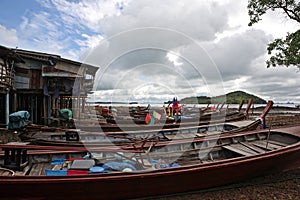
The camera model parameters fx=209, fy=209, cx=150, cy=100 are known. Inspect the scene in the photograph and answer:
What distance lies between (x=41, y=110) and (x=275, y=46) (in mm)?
18193

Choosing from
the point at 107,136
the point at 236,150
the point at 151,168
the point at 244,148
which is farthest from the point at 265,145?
the point at 107,136

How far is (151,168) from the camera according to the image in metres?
4.71

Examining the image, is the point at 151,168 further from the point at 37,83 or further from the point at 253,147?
the point at 37,83

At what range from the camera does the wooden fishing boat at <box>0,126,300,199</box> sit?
11.3 ft

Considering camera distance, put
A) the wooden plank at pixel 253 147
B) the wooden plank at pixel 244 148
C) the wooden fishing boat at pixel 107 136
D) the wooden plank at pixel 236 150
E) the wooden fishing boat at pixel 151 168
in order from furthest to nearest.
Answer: the wooden fishing boat at pixel 107 136 → the wooden plank at pixel 253 147 → the wooden plank at pixel 244 148 → the wooden plank at pixel 236 150 → the wooden fishing boat at pixel 151 168

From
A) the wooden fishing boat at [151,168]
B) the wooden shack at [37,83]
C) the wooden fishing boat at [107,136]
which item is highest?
the wooden shack at [37,83]

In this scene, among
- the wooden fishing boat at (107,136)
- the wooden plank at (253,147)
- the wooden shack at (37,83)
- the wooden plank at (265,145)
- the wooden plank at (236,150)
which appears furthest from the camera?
the wooden shack at (37,83)

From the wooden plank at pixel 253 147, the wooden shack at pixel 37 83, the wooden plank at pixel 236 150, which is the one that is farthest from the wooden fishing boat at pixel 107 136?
the wooden shack at pixel 37 83

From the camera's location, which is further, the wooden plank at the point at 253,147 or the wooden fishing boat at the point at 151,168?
the wooden plank at the point at 253,147

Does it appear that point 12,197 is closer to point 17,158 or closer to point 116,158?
point 17,158

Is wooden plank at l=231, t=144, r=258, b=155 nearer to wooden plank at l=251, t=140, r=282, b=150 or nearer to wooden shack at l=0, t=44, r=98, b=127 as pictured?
wooden plank at l=251, t=140, r=282, b=150

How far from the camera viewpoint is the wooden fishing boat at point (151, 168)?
11.3ft

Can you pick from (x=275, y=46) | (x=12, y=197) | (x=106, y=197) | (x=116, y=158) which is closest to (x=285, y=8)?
(x=275, y=46)

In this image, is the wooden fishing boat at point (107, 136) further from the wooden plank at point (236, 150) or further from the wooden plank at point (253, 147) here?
the wooden plank at point (236, 150)
